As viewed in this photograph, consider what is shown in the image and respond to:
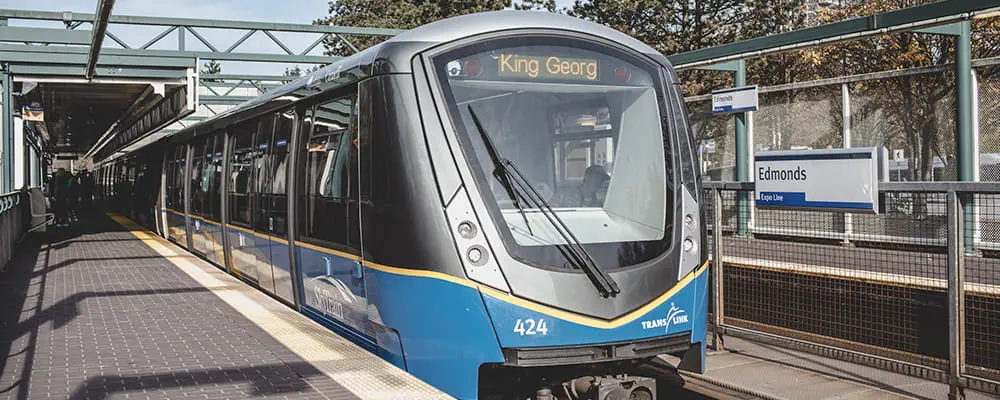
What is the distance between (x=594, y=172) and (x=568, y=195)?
14.7 inches

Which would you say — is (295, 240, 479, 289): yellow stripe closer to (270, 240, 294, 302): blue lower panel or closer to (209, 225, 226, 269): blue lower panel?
(270, 240, 294, 302): blue lower panel

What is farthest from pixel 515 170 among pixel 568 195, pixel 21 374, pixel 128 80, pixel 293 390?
pixel 128 80

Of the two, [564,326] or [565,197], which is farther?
[565,197]

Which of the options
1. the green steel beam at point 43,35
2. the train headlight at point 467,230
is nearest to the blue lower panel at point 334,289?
the train headlight at point 467,230

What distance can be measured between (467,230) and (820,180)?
3.65 meters

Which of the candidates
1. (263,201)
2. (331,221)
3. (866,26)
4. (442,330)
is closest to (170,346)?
(331,221)

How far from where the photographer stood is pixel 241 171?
36.7ft

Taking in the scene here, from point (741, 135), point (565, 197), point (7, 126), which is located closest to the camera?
point (565, 197)

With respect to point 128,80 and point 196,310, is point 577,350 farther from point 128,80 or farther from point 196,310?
point 128,80

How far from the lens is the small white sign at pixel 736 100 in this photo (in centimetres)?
1266

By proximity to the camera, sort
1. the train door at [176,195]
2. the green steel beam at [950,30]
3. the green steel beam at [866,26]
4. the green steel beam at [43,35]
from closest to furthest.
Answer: the green steel beam at [866,26] < the green steel beam at [950,30] < the train door at [176,195] < the green steel beam at [43,35]

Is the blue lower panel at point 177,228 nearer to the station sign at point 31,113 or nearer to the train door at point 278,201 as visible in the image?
the station sign at point 31,113

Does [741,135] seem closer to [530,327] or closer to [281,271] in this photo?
[281,271]

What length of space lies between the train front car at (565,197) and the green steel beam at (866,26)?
13.1 feet
